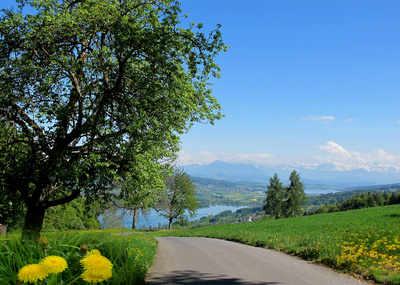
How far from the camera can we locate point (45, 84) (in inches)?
457

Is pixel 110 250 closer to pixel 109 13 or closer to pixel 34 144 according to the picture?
pixel 34 144

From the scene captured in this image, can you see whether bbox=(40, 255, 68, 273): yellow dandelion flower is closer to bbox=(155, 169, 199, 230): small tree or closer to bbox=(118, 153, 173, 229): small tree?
bbox=(118, 153, 173, 229): small tree

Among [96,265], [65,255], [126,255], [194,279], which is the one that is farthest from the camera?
[194,279]

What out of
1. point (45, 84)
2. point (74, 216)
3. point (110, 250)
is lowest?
point (74, 216)

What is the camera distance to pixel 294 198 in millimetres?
70938

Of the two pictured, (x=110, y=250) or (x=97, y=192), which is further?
(x=97, y=192)

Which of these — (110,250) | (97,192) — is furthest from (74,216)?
(110,250)

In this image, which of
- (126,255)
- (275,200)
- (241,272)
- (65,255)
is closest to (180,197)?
(275,200)

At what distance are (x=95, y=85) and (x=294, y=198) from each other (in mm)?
67736

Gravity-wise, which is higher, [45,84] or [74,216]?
[45,84]

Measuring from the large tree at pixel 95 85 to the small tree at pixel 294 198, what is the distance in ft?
210

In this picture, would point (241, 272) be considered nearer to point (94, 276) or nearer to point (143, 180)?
point (143, 180)

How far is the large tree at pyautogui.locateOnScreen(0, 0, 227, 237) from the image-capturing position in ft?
33.7

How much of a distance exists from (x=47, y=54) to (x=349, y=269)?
14009 mm
